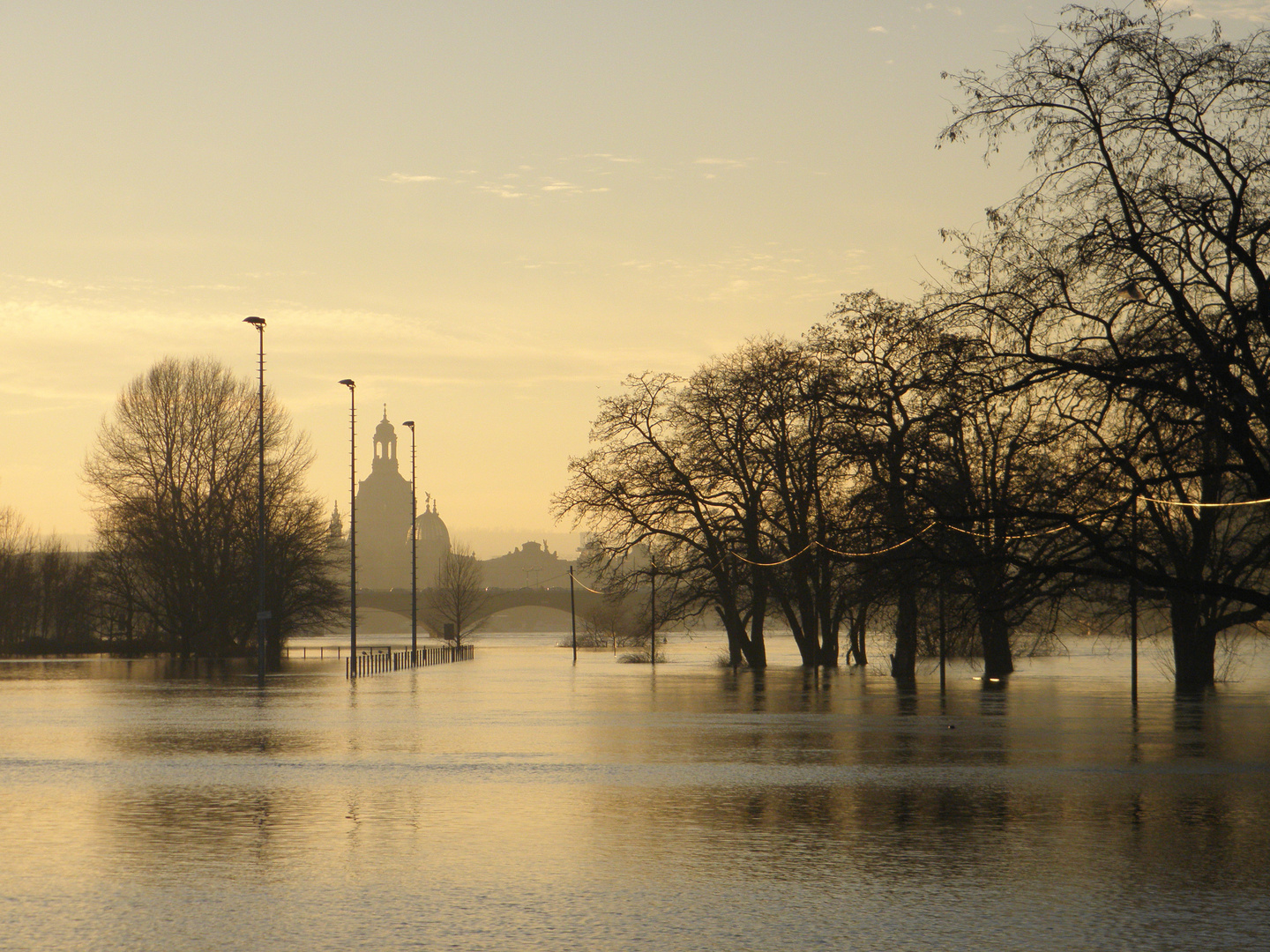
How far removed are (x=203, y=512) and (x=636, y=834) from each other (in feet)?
180

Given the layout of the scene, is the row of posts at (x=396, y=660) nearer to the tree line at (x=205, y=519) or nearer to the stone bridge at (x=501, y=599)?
the tree line at (x=205, y=519)

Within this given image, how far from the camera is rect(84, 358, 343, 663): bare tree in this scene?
62938 millimetres

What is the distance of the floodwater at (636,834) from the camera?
27.6ft

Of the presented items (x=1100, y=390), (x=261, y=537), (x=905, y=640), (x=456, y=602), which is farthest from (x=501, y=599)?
(x=1100, y=390)

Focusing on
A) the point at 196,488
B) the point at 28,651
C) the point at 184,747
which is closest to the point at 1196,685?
the point at 184,747

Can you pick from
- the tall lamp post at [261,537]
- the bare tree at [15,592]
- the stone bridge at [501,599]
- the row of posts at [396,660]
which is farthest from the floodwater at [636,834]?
the stone bridge at [501,599]

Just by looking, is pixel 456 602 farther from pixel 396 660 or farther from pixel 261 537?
pixel 261 537

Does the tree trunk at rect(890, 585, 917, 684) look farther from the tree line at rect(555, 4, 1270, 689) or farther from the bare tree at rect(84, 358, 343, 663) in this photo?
the bare tree at rect(84, 358, 343, 663)

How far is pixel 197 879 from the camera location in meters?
9.87

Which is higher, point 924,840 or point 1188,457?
point 1188,457

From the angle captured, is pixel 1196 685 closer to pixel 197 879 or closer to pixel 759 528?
pixel 759 528

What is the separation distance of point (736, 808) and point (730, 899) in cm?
435

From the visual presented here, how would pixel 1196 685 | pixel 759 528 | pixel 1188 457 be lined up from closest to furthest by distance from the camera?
1. pixel 1188 457
2. pixel 1196 685
3. pixel 759 528

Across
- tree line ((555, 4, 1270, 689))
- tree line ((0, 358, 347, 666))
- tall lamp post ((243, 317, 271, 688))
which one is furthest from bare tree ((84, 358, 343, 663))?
tree line ((555, 4, 1270, 689))
